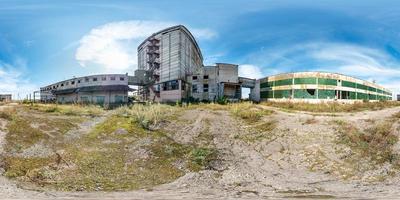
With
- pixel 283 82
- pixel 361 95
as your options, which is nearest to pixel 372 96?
pixel 361 95

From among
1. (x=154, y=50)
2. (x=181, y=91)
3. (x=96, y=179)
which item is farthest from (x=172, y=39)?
(x=96, y=179)

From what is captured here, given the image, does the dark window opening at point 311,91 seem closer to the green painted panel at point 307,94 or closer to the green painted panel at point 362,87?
the green painted panel at point 307,94

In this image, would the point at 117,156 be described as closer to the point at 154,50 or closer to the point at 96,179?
the point at 96,179

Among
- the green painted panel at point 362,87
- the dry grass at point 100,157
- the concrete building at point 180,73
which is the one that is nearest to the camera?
the dry grass at point 100,157

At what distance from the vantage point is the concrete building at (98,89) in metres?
57.4

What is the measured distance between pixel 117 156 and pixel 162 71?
41.3 meters

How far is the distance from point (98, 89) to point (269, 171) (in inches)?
1772

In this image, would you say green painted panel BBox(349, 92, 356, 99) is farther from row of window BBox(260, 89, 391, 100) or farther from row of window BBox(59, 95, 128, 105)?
row of window BBox(59, 95, 128, 105)

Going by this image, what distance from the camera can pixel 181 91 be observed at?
5288cm

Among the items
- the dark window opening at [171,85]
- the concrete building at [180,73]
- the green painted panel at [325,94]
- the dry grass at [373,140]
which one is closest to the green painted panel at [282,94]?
the green painted panel at [325,94]

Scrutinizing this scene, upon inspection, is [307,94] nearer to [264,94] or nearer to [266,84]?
[266,84]

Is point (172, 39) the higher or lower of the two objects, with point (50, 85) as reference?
higher

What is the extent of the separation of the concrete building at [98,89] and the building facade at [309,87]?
73.3 feet

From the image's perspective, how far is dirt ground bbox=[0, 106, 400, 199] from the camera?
542 inches
